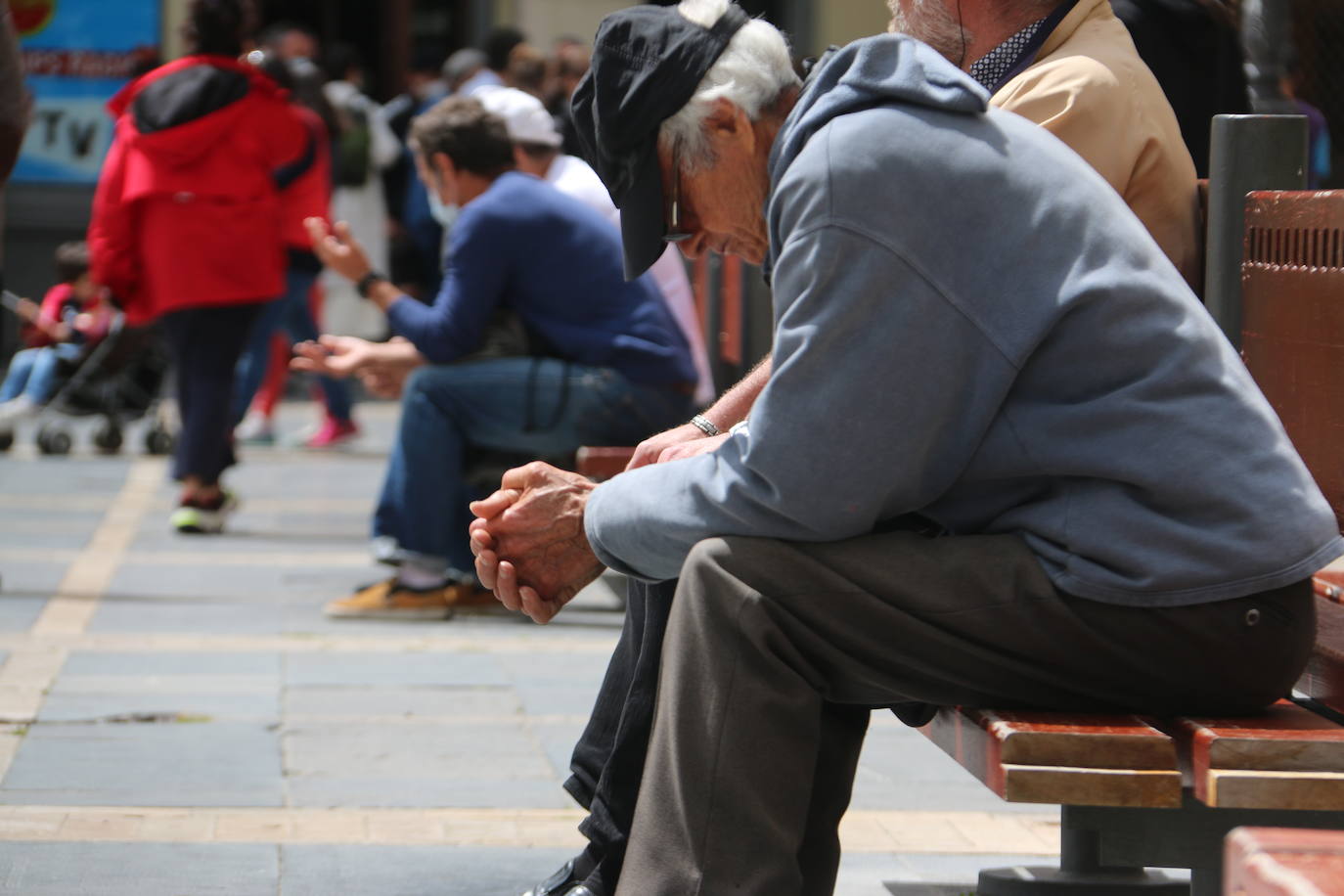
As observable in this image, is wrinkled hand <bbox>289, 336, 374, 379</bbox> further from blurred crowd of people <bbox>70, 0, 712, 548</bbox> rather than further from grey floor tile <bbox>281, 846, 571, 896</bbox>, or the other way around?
grey floor tile <bbox>281, 846, 571, 896</bbox>

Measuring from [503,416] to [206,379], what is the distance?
2464 mm

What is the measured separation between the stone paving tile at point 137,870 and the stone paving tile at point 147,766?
0.32 metres

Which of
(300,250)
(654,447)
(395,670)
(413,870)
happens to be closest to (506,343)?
(395,670)

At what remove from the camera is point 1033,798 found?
2230 mm

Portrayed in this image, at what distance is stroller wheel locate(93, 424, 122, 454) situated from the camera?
10188 mm

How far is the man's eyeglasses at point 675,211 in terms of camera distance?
9.19 ft

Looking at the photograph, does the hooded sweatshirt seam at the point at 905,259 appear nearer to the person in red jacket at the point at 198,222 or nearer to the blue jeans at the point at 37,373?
the person in red jacket at the point at 198,222

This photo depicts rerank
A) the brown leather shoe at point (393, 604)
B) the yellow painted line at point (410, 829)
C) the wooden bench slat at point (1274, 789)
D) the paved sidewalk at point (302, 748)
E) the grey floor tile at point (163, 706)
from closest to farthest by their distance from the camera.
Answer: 1. the wooden bench slat at point (1274, 789)
2. the paved sidewalk at point (302, 748)
3. the yellow painted line at point (410, 829)
4. the grey floor tile at point (163, 706)
5. the brown leather shoe at point (393, 604)

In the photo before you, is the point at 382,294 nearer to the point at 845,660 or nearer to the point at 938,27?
the point at 938,27

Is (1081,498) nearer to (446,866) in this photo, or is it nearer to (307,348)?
(446,866)

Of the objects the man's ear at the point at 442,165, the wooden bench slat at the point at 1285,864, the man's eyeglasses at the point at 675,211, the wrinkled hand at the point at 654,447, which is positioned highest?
the man's eyeglasses at the point at 675,211

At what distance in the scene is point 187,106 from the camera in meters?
7.73

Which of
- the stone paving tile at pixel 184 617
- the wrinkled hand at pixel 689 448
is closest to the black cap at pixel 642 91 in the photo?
the wrinkled hand at pixel 689 448

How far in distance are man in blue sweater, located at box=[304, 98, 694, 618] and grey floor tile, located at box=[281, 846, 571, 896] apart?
2.33 meters
